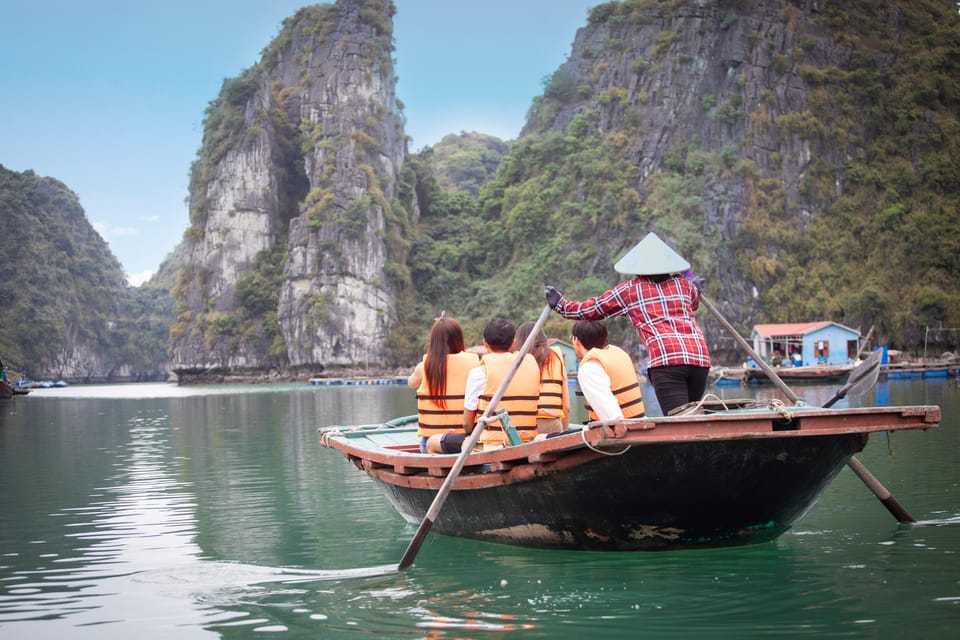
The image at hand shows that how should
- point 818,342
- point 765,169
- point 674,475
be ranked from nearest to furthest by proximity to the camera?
point 674,475 < point 818,342 < point 765,169

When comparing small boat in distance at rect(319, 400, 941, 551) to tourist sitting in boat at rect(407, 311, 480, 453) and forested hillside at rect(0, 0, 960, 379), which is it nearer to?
tourist sitting in boat at rect(407, 311, 480, 453)

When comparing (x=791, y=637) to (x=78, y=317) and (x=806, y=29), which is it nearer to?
(x=806, y=29)

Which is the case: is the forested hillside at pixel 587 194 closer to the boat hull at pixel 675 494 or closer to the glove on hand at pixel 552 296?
the glove on hand at pixel 552 296

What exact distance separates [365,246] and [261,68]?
879 inches

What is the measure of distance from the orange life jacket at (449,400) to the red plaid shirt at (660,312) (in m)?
0.92

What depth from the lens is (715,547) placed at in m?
6.03

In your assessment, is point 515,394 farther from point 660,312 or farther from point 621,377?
point 660,312

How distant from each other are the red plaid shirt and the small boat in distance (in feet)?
1.54

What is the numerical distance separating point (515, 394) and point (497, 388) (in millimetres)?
222

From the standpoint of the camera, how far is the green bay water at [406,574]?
4.73 meters

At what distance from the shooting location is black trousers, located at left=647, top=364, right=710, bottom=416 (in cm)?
617

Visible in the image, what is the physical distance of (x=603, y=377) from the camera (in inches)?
235

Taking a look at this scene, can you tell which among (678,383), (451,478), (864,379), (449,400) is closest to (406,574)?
(451,478)

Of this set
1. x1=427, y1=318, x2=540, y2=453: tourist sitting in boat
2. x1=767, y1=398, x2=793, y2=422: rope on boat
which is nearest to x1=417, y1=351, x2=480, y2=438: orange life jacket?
x1=427, y1=318, x2=540, y2=453: tourist sitting in boat
